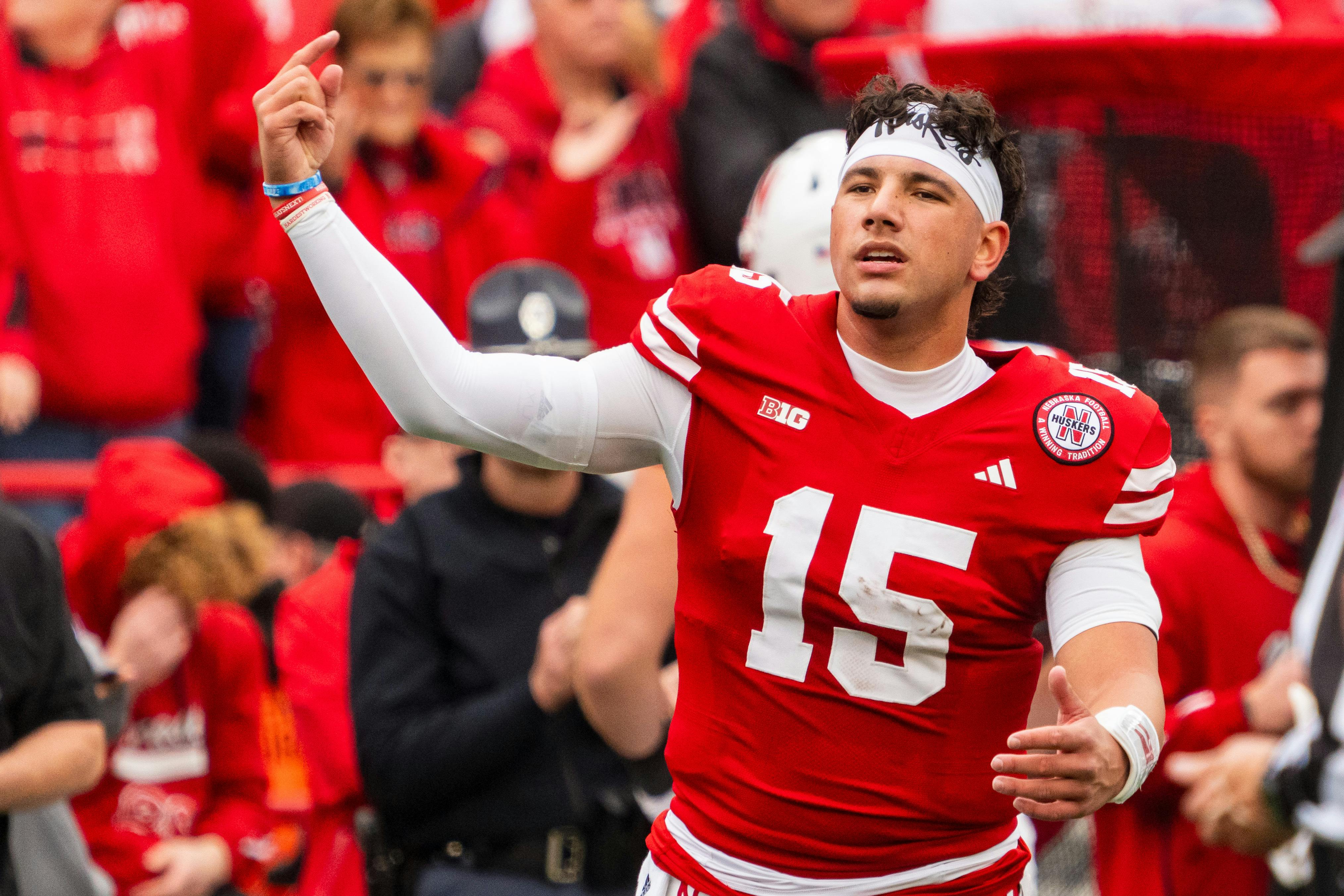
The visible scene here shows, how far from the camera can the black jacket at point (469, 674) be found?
12.8ft

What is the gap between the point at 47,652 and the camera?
12.3 feet

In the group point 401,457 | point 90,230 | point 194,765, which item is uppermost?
point 90,230

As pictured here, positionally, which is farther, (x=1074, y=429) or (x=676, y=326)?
(x=676, y=326)

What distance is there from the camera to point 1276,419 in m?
4.67

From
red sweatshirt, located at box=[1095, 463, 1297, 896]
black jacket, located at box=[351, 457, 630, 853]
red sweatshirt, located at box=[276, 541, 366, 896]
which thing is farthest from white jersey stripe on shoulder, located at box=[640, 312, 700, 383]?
red sweatshirt, located at box=[1095, 463, 1297, 896]

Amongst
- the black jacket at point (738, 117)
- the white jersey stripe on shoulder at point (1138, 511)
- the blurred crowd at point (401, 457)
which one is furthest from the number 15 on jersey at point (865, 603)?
the black jacket at point (738, 117)

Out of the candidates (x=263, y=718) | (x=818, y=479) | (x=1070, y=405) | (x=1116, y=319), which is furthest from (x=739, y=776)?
(x=263, y=718)

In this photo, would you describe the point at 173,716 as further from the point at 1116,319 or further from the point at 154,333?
the point at 1116,319

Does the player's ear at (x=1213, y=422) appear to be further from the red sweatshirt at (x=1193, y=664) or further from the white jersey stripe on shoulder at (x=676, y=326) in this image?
the white jersey stripe on shoulder at (x=676, y=326)

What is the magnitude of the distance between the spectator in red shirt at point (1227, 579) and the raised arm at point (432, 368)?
2.04 metres

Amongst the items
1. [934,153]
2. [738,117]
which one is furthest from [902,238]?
[738,117]

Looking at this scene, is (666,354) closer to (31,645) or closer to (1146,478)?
(1146,478)

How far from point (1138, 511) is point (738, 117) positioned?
364cm

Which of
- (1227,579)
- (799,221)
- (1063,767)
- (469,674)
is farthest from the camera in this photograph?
(1227,579)
